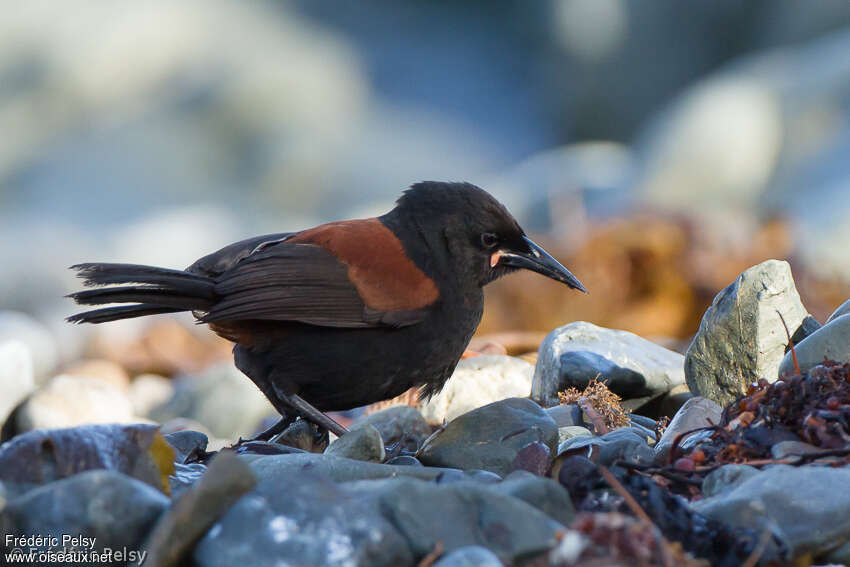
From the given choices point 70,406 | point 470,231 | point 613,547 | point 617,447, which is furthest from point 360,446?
point 70,406

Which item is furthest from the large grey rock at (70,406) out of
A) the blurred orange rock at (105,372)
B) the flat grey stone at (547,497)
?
the flat grey stone at (547,497)

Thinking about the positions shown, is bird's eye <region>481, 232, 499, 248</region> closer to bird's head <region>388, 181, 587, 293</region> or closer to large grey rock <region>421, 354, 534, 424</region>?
bird's head <region>388, 181, 587, 293</region>

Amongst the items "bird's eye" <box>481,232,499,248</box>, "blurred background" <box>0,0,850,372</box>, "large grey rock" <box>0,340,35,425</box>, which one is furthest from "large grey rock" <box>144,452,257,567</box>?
"blurred background" <box>0,0,850,372</box>

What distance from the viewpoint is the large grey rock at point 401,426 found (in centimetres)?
402

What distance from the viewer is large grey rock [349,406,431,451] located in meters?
4.02

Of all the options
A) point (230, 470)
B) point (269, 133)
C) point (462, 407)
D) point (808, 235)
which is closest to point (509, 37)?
point (269, 133)

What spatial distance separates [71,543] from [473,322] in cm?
196

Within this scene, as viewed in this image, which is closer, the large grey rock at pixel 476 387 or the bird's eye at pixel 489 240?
the bird's eye at pixel 489 240

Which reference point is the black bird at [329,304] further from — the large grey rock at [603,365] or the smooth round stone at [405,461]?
the large grey rock at [603,365]

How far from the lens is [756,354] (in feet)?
12.4

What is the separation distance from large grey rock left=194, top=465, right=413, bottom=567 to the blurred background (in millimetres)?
10271

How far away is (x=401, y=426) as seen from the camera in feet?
13.3

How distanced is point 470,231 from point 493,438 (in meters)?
1.03

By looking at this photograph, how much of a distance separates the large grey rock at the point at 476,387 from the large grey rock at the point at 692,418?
51.5 inches
